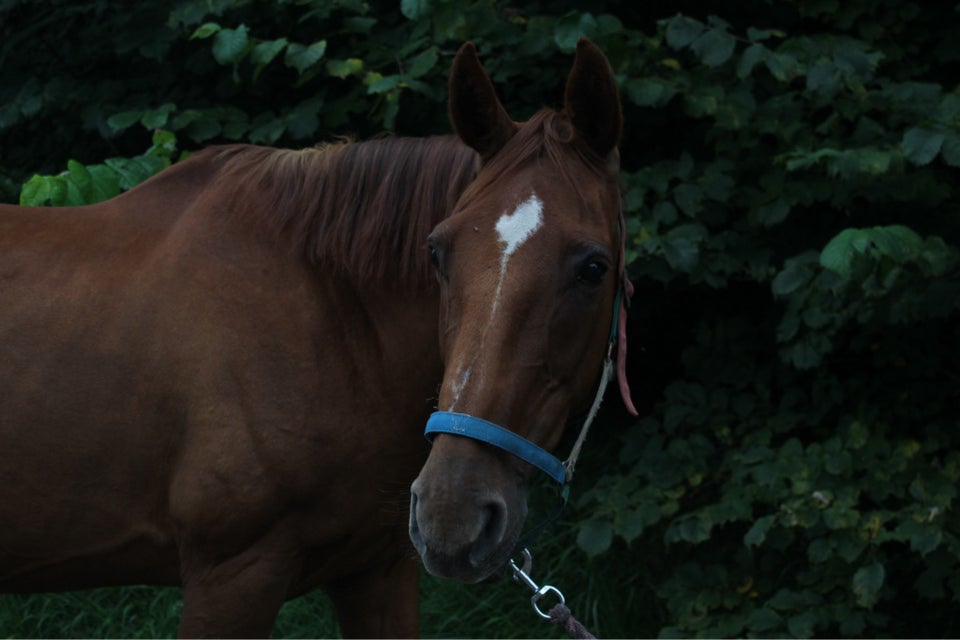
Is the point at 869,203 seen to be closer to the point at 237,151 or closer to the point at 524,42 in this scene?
the point at 524,42

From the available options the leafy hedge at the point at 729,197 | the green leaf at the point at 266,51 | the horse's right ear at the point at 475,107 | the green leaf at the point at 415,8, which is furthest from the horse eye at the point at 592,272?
the green leaf at the point at 266,51

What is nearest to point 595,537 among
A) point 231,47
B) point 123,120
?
point 231,47

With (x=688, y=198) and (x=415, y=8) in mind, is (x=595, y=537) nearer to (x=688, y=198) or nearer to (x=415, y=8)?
(x=688, y=198)

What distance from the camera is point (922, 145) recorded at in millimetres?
3479

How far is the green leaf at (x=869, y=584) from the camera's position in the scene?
144 inches

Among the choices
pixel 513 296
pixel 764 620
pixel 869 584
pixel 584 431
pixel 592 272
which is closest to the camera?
pixel 513 296

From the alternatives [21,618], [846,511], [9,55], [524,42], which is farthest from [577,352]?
[9,55]

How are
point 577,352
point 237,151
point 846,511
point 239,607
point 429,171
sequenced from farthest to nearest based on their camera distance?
point 846,511, point 237,151, point 429,171, point 239,607, point 577,352

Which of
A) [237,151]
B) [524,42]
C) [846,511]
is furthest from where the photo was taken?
[524,42]

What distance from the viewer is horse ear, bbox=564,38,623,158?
231cm

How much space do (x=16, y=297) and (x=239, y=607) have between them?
2.90 ft

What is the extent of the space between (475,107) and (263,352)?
0.72 m

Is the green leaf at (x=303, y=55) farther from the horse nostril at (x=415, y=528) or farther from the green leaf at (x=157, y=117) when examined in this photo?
the horse nostril at (x=415, y=528)

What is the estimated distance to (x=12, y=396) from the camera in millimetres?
2488
